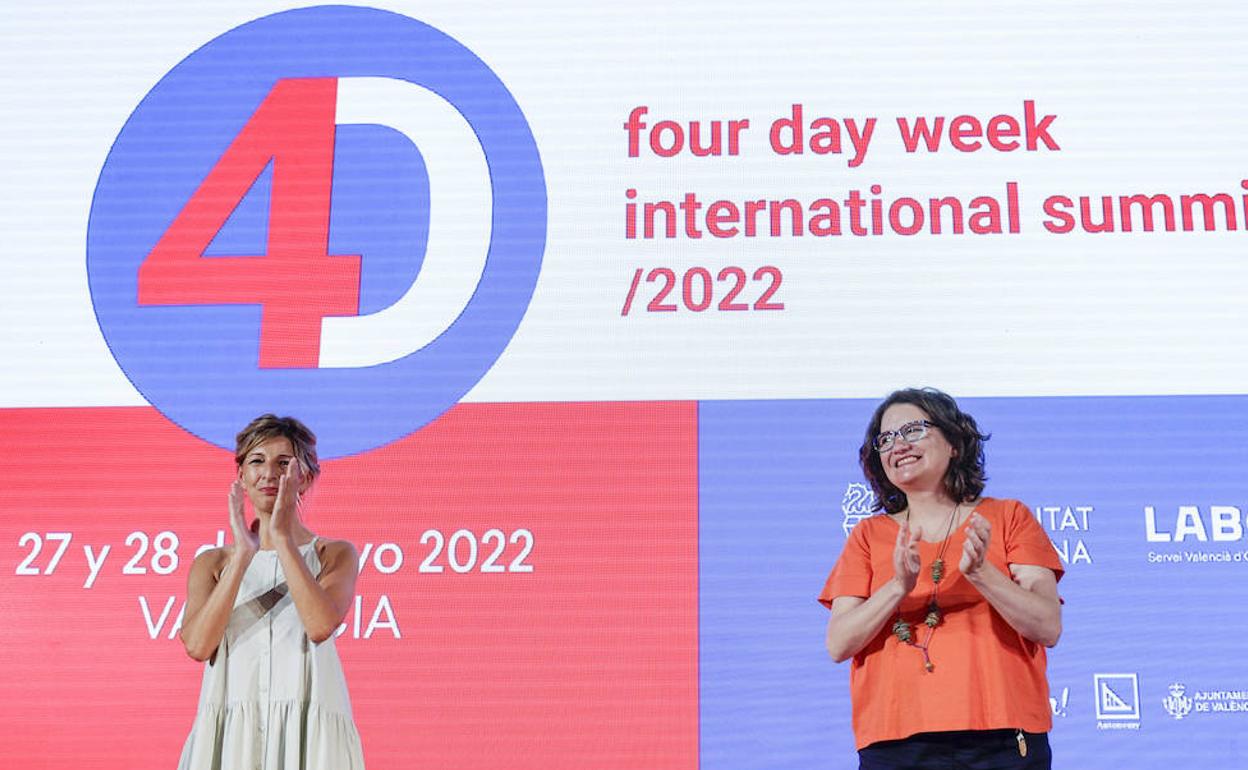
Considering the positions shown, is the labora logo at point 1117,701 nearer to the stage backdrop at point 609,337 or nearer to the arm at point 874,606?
the stage backdrop at point 609,337

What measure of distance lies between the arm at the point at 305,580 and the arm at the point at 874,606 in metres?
0.84

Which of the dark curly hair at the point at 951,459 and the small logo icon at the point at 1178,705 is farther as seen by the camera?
the small logo icon at the point at 1178,705

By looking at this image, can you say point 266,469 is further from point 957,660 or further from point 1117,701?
point 1117,701

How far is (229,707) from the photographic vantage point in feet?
7.13

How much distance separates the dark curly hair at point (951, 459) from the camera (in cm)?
215

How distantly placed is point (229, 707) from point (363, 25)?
189 cm

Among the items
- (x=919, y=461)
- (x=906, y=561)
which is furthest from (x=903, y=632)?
(x=919, y=461)

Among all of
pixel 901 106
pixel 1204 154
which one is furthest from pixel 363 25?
pixel 1204 154

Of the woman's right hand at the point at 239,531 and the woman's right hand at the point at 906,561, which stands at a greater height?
the woman's right hand at the point at 239,531

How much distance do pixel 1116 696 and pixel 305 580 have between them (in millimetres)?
1776

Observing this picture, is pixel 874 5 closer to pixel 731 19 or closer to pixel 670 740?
pixel 731 19

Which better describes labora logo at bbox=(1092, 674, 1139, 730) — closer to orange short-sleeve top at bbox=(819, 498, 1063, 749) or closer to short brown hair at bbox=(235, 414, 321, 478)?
orange short-sleeve top at bbox=(819, 498, 1063, 749)

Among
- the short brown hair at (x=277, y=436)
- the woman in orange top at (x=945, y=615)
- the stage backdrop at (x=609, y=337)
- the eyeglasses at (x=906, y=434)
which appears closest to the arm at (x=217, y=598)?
the short brown hair at (x=277, y=436)

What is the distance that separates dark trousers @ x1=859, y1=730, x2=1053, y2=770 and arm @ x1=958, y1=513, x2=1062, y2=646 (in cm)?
16
